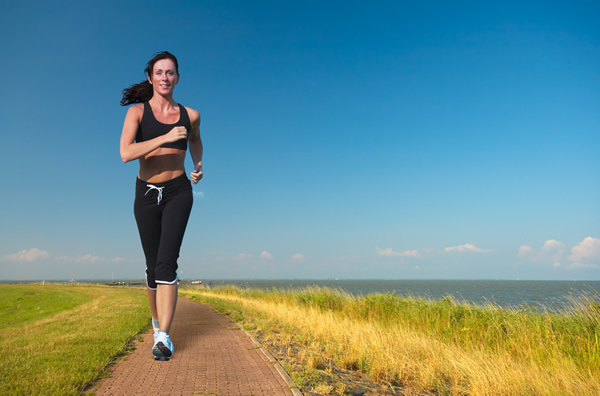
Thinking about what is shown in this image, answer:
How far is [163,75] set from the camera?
421 cm

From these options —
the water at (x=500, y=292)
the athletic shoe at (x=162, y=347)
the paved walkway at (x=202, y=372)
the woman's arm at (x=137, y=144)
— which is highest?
the woman's arm at (x=137, y=144)

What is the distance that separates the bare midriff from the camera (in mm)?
4148

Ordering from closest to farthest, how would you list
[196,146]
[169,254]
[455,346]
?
[169,254] < [196,146] < [455,346]

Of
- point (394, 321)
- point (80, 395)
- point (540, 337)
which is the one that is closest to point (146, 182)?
point (80, 395)

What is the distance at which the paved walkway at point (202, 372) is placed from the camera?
363 cm

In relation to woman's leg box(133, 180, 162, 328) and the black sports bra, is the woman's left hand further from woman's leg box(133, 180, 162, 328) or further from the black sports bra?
woman's leg box(133, 180, 162, 328)

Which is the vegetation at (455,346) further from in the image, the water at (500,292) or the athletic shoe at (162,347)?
the athletic shoe at (162,347)

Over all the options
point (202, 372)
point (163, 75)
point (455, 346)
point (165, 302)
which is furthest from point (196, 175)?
point (455, 346)

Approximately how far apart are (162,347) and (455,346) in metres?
5.90

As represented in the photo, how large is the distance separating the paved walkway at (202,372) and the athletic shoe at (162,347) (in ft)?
0.44

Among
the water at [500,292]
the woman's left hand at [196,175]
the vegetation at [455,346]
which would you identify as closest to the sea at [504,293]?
the water at [500,292]

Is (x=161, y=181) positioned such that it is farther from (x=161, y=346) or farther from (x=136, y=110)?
(x=161, y=346)

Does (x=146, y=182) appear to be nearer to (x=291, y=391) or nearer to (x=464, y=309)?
(x=291, y=391)

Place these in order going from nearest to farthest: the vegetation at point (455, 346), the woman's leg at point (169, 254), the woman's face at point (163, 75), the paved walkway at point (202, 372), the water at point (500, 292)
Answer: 1. the paved walkway at point (202, 372)
2. the woman's leg at point (169, 254)
3. the woman's face at point (163, 75)
4. the vegetation at point (455, 346)
5. the water at point (500, 292)
